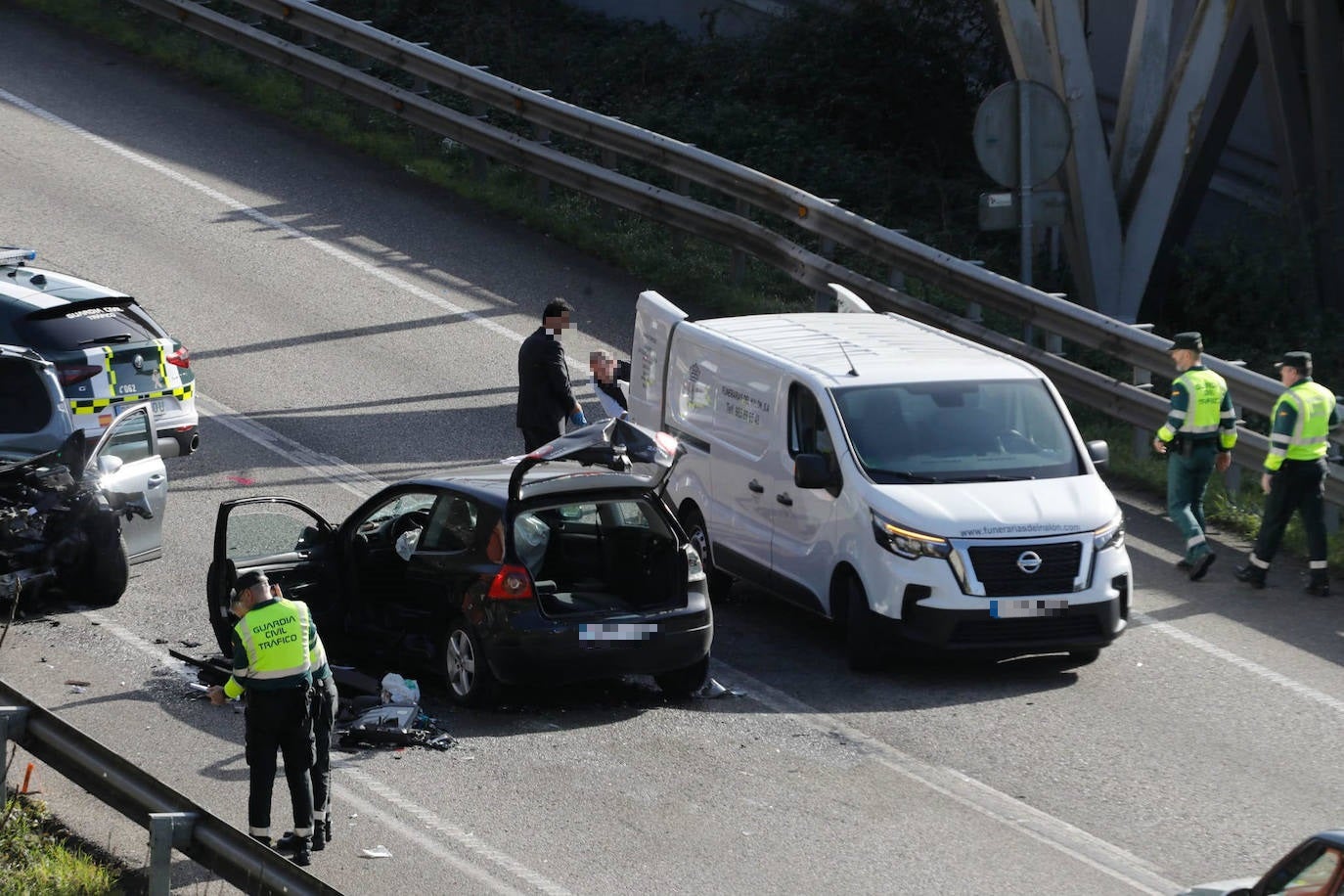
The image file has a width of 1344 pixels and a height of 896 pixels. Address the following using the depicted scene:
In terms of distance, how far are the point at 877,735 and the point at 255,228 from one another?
11691 mm

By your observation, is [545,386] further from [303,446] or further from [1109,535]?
[1109,535]

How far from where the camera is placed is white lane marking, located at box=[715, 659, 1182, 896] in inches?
347

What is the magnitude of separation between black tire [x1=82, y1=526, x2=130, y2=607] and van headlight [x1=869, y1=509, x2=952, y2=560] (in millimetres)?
4791

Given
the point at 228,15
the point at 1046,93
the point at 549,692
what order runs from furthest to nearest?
the point at 228,15 → the point at 1046,93 → the point at 549,692

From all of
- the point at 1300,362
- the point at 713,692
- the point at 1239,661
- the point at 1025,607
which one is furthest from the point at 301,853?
the point at 1300,362

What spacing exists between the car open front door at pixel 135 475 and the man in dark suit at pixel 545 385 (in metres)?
2.82

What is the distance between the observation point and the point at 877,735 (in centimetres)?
1062

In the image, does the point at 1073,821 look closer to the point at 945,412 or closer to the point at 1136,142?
the point at 945,412

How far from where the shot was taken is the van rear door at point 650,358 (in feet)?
46.3

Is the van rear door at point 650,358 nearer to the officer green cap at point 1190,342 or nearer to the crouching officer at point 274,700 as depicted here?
the officer green cap at point 1190,342

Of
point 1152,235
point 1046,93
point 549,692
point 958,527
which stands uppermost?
point 1046,93

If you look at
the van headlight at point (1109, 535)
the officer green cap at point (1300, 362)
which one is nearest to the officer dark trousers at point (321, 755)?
the van headlight at point (1109, 535)

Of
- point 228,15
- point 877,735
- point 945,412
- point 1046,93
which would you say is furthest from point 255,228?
point 877,735

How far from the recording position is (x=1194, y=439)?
13.7 m
